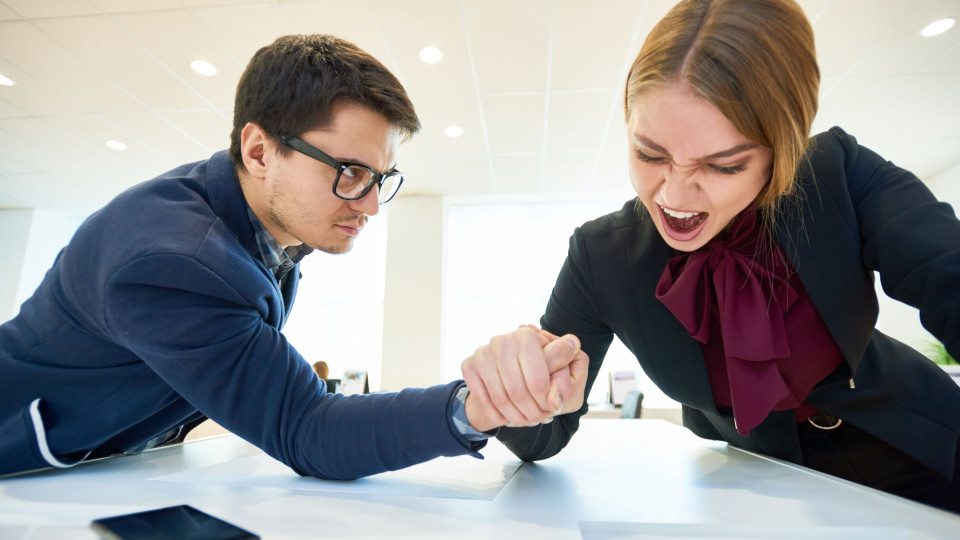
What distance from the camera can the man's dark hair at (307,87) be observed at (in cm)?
114

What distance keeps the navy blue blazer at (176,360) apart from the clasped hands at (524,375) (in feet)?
0.30

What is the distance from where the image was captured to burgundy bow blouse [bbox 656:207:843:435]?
2.80 feet

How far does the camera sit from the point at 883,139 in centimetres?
466

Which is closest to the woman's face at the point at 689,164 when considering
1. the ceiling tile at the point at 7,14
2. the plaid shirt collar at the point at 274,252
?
the plaid shirt collar at the point at 274,252

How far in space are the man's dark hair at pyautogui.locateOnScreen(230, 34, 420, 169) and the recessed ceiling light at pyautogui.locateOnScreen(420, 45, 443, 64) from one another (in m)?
2.45

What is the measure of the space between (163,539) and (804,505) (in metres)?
Result: 0.63

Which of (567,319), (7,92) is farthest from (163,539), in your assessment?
(7,92)

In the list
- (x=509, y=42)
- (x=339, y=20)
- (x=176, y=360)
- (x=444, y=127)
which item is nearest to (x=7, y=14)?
(x=339, y=20)

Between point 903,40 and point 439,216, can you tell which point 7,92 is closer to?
point 439,216

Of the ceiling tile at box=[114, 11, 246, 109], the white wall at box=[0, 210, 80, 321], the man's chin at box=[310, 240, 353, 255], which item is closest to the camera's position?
the man's chin at box=[310, 240, 353, 255]

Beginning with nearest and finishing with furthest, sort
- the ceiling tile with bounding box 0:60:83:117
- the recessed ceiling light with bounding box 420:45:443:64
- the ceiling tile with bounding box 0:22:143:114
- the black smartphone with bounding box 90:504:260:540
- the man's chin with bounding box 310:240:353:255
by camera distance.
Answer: the black smartphone with bounding box 90:504:260:540 < the man's chin with bounding box 310:240:353:255 < the ceiling tile with bounding box 0:22:143:114 < the recessed ceiling light with bounding box 420:45:443:64 < the ceiling tile with bounding box 0:60:83:117

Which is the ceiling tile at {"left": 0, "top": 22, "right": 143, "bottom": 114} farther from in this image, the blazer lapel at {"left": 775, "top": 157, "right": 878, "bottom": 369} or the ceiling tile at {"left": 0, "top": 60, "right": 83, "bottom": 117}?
the blazer lapel at {"left": 775, "top": 157, "right": 878, "bottom": 369}

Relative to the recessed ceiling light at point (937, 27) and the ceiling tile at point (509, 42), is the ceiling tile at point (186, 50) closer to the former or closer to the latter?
the ceiling tile at point (509, 42)

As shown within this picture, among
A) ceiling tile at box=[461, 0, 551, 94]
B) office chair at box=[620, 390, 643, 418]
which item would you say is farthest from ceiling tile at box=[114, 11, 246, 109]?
office chair at box=[620, 390, 643, 418]
